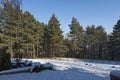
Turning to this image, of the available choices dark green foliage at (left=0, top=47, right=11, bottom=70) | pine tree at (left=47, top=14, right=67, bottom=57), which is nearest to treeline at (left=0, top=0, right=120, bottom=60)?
pine tree at (left=47, top=14, right=67, bottom=57)

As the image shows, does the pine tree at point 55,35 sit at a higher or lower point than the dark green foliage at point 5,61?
higher

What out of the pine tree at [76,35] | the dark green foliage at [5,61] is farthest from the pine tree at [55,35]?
the dark green foliage at [5,61]

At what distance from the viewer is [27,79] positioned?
10961 millimetres

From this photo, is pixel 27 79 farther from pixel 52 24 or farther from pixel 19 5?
pixel 52 24

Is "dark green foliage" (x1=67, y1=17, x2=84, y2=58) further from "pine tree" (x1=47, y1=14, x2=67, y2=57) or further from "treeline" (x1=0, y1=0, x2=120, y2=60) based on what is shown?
"pine tree" (x1=47, y1=14, x2=67, y2=57)

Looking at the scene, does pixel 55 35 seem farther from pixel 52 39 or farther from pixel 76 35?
pixel 76 35

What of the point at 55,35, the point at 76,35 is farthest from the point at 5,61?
the point at 76,35

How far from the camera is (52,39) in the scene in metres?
66.6

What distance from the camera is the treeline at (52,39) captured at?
55409 mm

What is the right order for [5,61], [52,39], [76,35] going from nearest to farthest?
[5,61] → [52,39] → [76,35]

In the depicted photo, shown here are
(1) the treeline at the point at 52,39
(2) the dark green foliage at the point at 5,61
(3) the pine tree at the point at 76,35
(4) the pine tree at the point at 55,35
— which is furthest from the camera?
(3) the pine tree at the point at 76,35

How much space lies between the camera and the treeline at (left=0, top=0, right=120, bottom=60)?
55409mm

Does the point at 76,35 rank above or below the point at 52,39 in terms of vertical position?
above

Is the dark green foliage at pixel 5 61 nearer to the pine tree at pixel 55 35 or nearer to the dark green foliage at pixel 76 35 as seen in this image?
the pine tree at pixel 55 35
